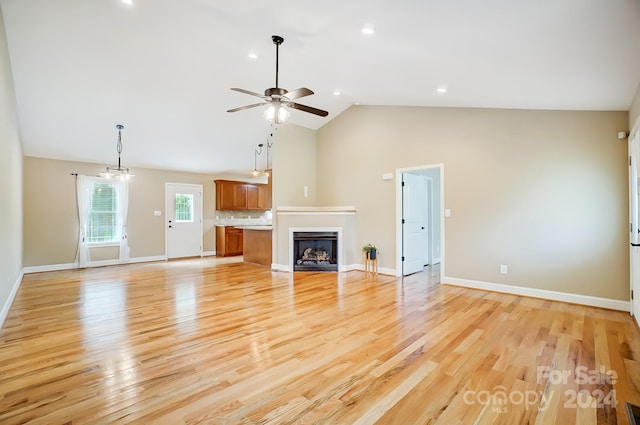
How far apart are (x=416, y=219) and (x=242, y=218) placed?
5.69m

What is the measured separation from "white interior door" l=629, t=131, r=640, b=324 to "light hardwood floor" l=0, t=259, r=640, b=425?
0.32 meters

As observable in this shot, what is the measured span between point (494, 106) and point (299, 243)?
13.6 feet

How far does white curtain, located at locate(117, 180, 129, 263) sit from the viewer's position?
7.34m

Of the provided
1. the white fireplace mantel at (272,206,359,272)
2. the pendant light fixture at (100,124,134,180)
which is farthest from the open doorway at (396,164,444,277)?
the pendant light fixture at (100,124,134,180)

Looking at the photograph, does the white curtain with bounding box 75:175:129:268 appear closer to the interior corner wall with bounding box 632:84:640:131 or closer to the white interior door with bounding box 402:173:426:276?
the white interior door with bounding box 402:173:426:276

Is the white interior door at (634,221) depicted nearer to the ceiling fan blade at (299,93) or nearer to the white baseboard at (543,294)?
the white baseboard at (543,294)

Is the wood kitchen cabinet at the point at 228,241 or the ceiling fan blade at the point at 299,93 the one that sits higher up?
the ceiling fan blade at the point at 299,93

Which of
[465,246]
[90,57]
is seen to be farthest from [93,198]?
[465,246]

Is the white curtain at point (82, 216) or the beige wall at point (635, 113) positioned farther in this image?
the white curtain at point (82, 216)

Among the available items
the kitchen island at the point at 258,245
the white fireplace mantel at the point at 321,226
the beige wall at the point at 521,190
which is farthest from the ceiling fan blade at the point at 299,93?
the kitchen island at the point at 258,245

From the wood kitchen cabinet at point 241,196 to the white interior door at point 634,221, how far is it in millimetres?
7714

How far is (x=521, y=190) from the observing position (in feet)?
14.0

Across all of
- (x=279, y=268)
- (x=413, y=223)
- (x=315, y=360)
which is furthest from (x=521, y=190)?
(x=279, y=268)

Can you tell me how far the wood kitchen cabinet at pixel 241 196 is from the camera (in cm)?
897
